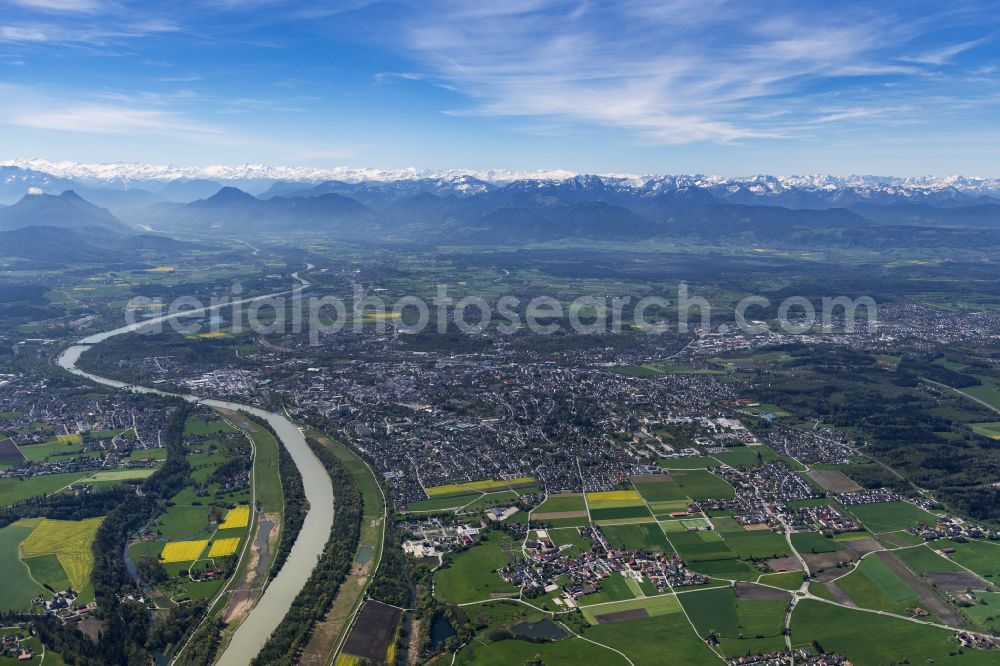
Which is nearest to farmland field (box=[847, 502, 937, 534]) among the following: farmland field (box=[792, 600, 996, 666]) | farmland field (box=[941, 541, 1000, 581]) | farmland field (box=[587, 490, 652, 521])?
farmland field (box=[941, 541, 1000, 581])

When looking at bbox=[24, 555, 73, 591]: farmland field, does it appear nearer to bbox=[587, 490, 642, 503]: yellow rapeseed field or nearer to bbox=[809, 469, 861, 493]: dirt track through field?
bbox=[587, 490, 642, 503]: yellow rapeseed field

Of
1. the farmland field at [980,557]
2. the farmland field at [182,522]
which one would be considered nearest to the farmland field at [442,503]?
the farmland field at [182,522]

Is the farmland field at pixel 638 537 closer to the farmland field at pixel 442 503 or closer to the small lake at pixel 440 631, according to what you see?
the farmland field at pixel 442 503

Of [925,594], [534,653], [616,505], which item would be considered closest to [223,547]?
[534,653]

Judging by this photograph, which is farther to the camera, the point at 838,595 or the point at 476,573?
the point at 476,573

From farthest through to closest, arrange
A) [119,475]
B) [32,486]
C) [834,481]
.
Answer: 1. [834,481]
2. [119,475]
3. [32,486]

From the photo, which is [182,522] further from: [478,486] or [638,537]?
[638,537]

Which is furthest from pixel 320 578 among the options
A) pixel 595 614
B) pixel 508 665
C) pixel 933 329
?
pixel 933 329
